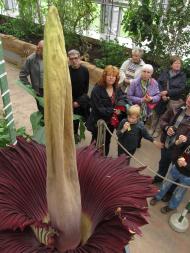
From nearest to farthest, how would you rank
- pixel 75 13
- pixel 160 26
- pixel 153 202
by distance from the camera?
pixel 153 202 < pixel 160 26 < pixel 75 13

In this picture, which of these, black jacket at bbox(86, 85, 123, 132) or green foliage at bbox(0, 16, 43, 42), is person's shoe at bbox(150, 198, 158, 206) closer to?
black jacket at bbox(86, 85, 123, 132)

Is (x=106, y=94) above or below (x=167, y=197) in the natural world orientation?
above

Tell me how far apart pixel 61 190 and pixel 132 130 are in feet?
5.47

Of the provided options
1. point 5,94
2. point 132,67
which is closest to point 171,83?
point 132,67

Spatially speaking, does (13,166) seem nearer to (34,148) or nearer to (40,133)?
(34,148)

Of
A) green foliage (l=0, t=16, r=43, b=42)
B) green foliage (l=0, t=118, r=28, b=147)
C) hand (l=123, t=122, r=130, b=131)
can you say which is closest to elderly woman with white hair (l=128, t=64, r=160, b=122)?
hand (l=123, t=122, r=130, b=131)

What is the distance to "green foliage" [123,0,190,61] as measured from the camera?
388cm

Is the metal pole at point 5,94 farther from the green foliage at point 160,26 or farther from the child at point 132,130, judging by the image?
the green foliage at point 160,26

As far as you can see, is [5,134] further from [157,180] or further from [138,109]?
[157,180]

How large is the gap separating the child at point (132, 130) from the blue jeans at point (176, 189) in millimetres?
267

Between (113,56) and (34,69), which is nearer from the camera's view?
(34,69)

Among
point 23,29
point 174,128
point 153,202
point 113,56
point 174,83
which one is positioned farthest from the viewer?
point 23,29

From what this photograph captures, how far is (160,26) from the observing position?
4117 millimetres

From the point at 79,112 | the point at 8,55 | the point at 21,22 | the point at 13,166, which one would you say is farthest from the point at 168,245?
the point at 21,22
